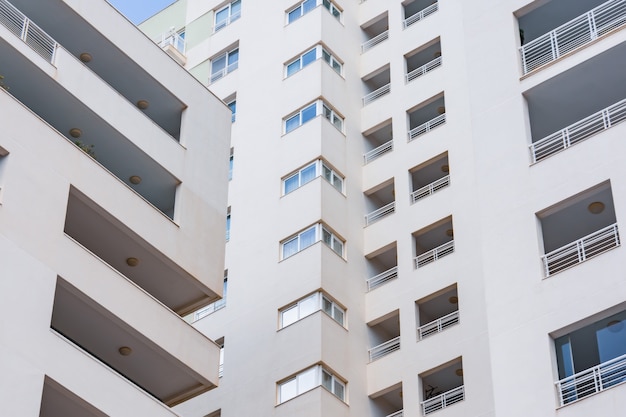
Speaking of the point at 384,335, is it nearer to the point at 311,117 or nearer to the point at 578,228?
the point at 311,117

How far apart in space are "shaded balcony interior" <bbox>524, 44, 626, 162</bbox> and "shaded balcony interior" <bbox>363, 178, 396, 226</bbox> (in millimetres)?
13818

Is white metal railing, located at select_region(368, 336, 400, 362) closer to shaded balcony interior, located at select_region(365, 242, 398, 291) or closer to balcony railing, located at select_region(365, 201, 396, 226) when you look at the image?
shaded balcony interior, located at select_region(365, 242, 398, 291)

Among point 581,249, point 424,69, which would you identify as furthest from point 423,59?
point 581,249

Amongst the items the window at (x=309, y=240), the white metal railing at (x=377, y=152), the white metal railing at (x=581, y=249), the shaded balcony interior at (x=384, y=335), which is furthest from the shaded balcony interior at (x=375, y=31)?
the white metal railing at (x=581, y=249)

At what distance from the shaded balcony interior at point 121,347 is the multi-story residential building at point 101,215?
0.06m

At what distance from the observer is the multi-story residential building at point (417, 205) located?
103 ft

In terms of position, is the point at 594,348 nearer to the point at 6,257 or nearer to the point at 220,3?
the point at 6,257

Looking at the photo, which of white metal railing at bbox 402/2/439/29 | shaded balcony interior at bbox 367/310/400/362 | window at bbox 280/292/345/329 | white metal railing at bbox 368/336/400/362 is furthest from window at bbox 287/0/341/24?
white metal railing at bbox 368/336/400/362

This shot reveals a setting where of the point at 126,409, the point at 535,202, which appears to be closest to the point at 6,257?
the point at 126,409

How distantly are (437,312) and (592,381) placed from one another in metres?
16.4

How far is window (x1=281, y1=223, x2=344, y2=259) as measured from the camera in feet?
152

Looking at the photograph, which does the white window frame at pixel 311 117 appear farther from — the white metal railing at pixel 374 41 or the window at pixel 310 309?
the window at pixel 310 309

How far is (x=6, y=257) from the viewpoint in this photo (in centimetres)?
3022

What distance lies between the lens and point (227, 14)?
2287 inches
